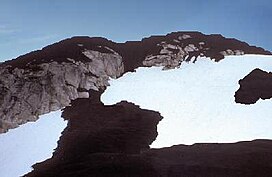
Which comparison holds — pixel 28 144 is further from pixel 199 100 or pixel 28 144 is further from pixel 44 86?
pixel 199 100

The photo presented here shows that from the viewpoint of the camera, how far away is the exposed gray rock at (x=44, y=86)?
181 ft

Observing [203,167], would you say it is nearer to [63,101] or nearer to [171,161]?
[171,161]

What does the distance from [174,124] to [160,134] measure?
168 inches

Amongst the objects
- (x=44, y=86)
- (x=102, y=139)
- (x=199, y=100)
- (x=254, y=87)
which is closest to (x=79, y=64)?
(x=44, y=86)

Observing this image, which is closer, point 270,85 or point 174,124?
point 174,124

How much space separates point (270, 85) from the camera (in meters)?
60.2

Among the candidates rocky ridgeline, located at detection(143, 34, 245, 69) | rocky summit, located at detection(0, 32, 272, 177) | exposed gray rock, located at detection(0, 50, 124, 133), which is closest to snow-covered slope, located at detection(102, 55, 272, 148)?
rocky summit, located at detection(0, 32, 272, 177)

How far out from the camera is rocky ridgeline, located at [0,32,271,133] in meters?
57.1

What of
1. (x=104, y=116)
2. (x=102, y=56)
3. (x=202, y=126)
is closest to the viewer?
(x=202, y=126)

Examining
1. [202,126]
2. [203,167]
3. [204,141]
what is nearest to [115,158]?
[203,167]

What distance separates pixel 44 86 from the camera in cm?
5969

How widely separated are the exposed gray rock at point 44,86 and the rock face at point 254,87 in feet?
78.4

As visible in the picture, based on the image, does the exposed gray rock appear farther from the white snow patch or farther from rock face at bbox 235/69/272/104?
rock face at bbox 235/69/272/104

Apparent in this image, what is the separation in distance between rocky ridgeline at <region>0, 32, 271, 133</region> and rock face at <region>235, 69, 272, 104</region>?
1333 cm
